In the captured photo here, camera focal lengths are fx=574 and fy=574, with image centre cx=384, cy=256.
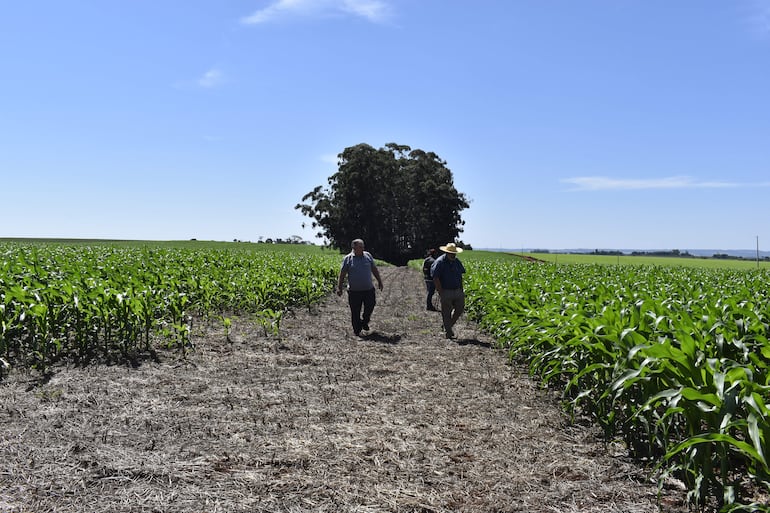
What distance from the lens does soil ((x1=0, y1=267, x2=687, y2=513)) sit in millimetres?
3984

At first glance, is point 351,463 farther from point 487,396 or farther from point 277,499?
point 487,396

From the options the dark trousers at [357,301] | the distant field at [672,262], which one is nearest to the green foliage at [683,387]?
the dark trousers at [357,301]

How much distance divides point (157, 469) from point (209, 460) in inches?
15.6

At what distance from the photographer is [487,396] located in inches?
271

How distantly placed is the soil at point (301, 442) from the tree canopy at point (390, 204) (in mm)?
61153

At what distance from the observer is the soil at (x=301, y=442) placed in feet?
13.1

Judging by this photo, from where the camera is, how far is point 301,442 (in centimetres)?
511

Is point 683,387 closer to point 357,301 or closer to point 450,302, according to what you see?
point 450,302

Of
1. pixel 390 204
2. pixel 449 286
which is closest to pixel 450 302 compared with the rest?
pixel 449 286

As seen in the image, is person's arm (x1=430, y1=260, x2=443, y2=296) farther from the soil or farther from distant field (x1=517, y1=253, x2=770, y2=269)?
distant field (x1=517, y1=253, x2=770, y2=269)

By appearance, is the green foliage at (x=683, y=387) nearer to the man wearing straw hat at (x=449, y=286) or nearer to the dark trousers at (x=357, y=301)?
the man wearing straw hat at (x=449, y=286)

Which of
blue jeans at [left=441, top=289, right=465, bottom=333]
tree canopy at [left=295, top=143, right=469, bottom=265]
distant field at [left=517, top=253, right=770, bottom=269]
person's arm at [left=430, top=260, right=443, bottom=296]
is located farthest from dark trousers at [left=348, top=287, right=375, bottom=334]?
tree canopy at [left=295, top=143, right=469, bottom=265]

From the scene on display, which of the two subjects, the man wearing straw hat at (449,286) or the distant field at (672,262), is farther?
the distant field at (672,262)

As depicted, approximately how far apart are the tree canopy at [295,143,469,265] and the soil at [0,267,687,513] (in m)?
61.2
